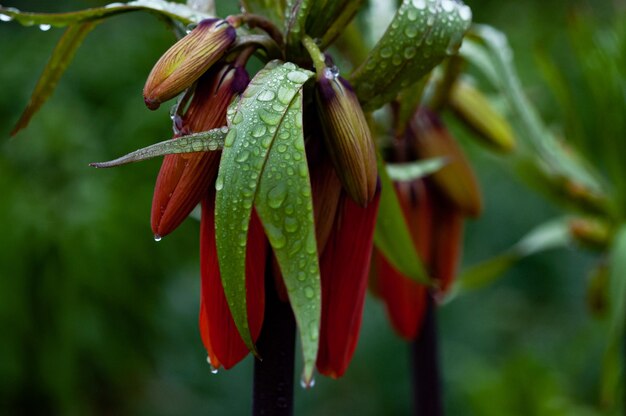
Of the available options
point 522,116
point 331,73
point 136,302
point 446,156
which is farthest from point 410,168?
point 136,302

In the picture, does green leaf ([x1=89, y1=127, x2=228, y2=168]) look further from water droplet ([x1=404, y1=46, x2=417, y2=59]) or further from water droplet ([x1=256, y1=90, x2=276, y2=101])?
water droplet ([x1=404, y1=46, x2=417, y2=59])

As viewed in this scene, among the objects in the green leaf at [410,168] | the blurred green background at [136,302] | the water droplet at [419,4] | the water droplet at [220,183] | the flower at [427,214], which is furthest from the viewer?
the blurred green background at [136,302]

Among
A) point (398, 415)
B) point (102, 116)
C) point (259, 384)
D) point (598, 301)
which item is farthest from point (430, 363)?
point (102, 116)

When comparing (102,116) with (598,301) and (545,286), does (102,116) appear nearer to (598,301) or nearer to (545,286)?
(545,286)

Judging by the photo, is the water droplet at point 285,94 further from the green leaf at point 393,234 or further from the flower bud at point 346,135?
the green leaf at point 393,234

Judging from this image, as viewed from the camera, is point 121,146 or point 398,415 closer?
point 398,415

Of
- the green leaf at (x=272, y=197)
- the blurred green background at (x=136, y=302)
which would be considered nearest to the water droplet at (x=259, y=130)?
A: the green leaf at (x=272, y=197)
